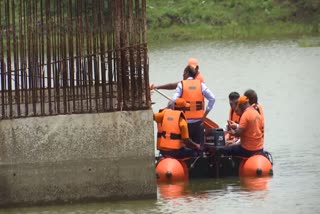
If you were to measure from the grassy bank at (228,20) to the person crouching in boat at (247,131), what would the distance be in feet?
117

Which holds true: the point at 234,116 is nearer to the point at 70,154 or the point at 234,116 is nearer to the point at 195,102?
the point at 195,102

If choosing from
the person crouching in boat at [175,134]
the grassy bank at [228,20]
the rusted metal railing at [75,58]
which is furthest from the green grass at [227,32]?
the rusted metal railing at [75,58]

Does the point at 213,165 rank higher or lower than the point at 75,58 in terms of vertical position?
lower

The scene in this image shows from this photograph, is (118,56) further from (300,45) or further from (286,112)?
(300,45)

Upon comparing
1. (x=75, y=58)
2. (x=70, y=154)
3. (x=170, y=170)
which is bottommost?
(x=170, y=170)

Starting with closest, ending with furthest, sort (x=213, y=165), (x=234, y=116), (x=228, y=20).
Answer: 1. (x=213, y=165)
2. (x=234, y=116)
3. (x=228, y=20)

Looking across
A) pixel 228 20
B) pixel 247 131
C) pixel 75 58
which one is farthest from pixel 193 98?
pixel 228 20

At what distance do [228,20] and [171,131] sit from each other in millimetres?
40606

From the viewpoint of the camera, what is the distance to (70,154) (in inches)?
625

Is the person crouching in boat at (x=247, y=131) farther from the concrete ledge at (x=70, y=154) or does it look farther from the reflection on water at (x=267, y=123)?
the concrete ledge at (x=70, y=154)

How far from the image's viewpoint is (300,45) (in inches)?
1832

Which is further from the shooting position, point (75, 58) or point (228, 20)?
point (228, 20)

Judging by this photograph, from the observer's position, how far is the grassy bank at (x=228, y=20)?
182 feet

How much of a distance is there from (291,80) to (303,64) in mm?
4471
